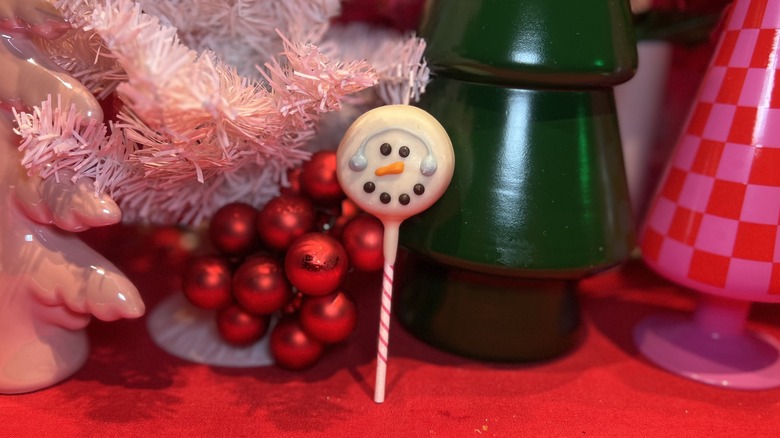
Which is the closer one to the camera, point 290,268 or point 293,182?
point 290,268

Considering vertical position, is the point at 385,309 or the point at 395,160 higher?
the point at 395,160

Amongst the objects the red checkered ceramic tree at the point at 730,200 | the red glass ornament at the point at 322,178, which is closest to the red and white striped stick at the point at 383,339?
the red glass ornament at the point at 322,178

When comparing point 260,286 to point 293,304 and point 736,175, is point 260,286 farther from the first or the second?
point 736,175

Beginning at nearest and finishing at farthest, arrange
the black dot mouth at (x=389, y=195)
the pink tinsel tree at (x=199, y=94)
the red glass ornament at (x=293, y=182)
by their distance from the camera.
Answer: the pink tinsel tree at (x=199, y=94) → the black dot mouth at (x=389, y=195) → the red glass ornament at (x=293, y=182)

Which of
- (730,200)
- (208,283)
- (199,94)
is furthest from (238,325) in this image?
(730,200)

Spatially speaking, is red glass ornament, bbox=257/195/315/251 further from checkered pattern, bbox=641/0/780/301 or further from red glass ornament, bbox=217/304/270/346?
checkered pattern, bbox=641/0/780/301

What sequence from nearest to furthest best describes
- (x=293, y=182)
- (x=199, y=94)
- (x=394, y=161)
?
1. (x=199, y=94)
2. (x=394, y=161)
3. (x=293, y=182)

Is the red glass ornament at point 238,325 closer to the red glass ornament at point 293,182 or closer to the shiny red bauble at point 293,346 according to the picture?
the shiny red bauble at point 293,346

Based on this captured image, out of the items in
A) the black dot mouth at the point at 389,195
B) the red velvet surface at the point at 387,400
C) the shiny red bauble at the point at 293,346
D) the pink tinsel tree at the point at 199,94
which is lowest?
the red velvet surface at the point at 387,400
